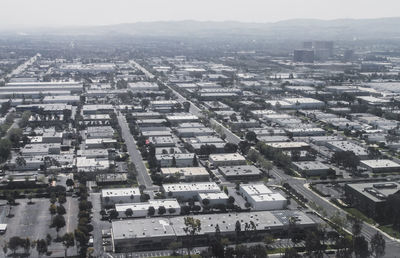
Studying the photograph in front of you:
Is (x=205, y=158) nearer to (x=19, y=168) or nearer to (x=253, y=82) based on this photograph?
(x=19, y=168)

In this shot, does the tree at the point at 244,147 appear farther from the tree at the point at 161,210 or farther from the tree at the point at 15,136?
the tree at the point at 15,136

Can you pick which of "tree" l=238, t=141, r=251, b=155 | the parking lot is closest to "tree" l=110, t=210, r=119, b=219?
the parking lot

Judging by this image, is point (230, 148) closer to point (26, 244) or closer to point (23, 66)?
point (26, 244)

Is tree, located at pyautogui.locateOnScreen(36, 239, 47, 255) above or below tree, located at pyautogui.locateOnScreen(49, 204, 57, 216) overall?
above

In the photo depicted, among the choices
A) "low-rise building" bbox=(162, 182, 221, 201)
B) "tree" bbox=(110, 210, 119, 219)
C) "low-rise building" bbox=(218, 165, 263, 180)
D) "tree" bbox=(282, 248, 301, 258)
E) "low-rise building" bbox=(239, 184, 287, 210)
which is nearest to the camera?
"tree" bbox=(282, 248, 301, 258)

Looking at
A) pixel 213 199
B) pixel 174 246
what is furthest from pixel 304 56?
pixel 174 246

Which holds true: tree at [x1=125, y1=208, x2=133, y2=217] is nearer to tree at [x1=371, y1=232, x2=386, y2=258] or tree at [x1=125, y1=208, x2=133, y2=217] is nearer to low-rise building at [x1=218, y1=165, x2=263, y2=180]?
low-rise building at [x1=218, y1=165, x2=263, y2=180]

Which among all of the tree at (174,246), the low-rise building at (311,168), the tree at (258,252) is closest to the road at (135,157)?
the tree at (174,246)

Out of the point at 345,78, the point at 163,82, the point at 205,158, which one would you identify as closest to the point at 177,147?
the point at 205,158

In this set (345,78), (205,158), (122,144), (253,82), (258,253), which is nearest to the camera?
(258,253)
